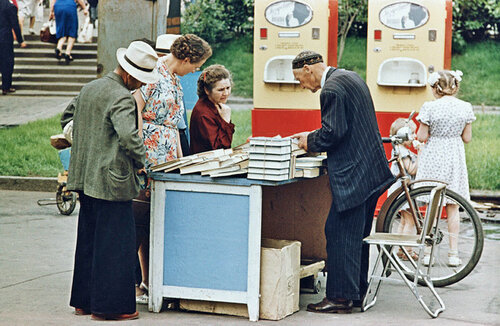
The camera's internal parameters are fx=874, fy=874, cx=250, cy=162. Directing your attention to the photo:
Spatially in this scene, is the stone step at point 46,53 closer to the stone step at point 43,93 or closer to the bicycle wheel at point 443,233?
the stone step at point 43,93

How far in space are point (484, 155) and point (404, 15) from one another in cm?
335

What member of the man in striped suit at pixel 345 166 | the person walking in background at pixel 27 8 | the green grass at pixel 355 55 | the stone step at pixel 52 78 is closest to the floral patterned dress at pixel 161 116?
the man in striped suit at pixel 345 166

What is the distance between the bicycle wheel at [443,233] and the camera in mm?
6586

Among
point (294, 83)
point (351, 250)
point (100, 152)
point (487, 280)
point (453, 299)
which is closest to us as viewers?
point (100, 152)

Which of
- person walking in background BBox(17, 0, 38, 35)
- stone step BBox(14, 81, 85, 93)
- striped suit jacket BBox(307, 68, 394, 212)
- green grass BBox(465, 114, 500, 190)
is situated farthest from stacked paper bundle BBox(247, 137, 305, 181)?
person walking in background BBox(17, 0, 38, 35)

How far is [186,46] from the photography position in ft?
19.6

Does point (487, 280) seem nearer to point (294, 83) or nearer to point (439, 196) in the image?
point (439, 196)

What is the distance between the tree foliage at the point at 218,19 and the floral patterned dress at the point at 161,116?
14369mm

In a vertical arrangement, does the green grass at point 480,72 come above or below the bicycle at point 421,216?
above

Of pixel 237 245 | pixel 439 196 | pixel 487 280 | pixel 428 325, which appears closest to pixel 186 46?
pixel 237 245

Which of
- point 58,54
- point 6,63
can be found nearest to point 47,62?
point 58,54

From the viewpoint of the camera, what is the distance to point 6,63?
52.4 feet

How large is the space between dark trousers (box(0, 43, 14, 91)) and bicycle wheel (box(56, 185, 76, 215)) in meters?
6.98

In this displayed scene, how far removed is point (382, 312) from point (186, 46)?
225 centimetres
